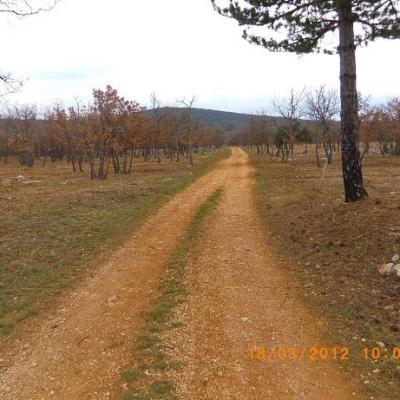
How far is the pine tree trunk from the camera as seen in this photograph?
36.1ft

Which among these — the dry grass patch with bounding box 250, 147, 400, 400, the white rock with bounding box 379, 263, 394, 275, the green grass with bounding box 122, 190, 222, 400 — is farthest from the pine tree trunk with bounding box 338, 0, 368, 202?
the green grass with bounding box 122, 190, 222, 400

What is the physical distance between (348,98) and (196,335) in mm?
8998

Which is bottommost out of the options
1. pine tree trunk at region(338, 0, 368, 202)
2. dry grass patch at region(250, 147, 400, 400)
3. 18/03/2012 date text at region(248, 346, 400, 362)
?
18/03/2012 date text at region(248, 346, 400, 362)

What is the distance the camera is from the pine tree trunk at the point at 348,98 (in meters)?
11.0

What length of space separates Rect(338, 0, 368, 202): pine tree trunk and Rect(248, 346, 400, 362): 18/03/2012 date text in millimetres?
7499

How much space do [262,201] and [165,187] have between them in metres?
7.06

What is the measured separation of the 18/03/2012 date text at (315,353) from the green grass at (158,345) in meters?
1.26

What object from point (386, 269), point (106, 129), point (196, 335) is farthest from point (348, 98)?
point (106, 129)

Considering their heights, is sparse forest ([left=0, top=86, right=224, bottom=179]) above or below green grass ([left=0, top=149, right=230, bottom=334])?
above

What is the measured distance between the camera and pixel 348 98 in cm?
1120

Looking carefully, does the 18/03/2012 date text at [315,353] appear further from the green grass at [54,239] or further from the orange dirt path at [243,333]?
the green grass at [54,239]

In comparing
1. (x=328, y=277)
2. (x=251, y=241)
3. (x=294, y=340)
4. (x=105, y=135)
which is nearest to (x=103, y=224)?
(x=251, y=241)

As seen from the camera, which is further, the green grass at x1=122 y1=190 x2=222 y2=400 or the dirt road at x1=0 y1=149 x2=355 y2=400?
the dirt road at x1=0 y1=149 x2=355 y2=400

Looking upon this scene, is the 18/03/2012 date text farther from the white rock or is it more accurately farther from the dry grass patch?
the white rock
